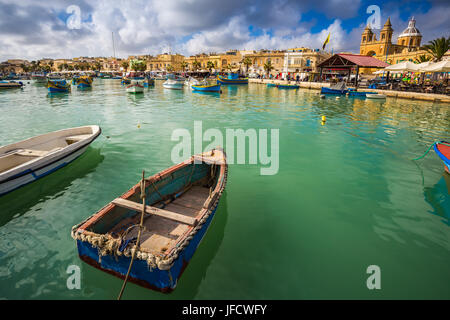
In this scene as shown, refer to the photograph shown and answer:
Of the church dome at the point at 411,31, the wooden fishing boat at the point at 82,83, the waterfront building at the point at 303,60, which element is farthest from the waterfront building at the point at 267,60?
the wooden fishing boat at the point at 82,83

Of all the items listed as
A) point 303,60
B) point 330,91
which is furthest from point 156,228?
point 303,60

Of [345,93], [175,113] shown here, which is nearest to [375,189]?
[175,113]

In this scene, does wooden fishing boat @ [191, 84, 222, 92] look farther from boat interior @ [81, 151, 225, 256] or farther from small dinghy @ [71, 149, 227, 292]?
small dinghy @ [71, 149, 227, 292]

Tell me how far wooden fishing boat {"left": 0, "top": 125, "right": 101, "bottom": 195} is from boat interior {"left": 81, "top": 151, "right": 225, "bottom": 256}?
A: 456 centimetres

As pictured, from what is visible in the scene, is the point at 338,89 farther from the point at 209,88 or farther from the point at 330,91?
the point at 209,88

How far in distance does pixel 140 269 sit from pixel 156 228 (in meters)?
1.54

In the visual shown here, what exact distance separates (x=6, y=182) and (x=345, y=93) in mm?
43790

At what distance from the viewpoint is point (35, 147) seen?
966 cm

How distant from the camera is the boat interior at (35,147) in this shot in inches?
331

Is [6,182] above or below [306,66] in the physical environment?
below

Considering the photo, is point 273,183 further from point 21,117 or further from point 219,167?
point 21,117

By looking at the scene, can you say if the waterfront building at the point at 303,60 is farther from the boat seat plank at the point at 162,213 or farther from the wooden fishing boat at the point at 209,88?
the boat seat plank at the point at 162,213

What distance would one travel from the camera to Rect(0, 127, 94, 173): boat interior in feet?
27.6
